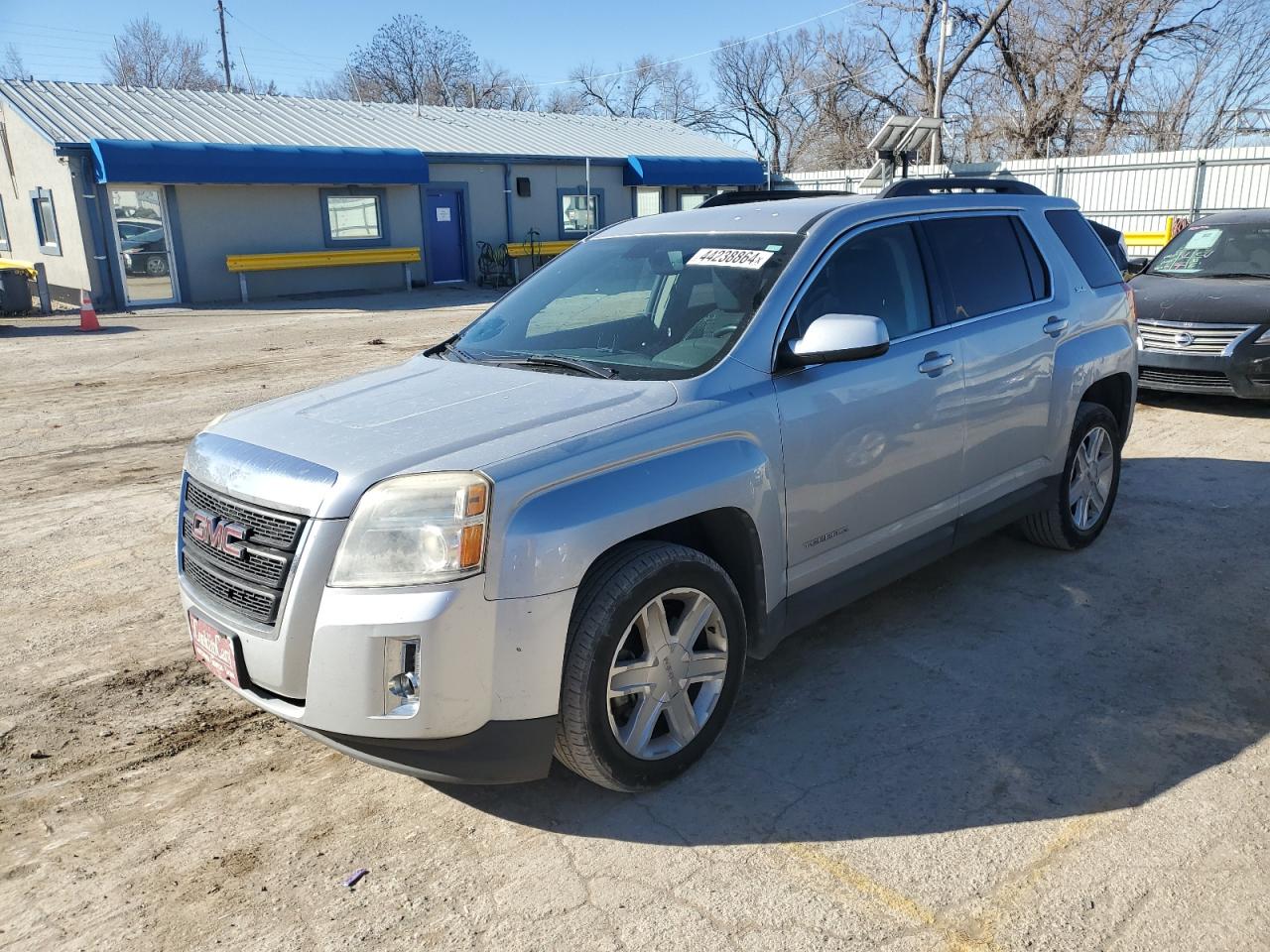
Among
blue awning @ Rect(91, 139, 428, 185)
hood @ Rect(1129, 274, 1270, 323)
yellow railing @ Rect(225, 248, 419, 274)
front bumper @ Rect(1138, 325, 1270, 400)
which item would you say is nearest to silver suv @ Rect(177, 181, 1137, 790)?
front bumper @ Rect(1138, 325, 1270, 400)

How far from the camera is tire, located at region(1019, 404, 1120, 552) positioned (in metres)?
5.18

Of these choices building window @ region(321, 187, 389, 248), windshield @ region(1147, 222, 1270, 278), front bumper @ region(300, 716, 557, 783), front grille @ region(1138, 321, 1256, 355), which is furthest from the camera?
building window @ region(321, 187, 389, 248)

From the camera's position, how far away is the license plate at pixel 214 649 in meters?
3.05

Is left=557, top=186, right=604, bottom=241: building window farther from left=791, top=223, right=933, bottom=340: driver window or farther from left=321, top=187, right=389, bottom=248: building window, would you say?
left=791, top=223, right=933, bottom=340: driver window

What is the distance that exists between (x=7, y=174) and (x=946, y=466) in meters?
25.8

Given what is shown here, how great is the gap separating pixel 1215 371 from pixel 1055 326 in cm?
463

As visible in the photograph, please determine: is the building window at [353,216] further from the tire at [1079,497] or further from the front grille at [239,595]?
the front grille at [239,595]

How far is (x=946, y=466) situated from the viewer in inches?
168

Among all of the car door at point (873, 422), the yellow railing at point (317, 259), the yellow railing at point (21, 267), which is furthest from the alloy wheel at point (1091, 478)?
the yellow railing at point (317, 259)

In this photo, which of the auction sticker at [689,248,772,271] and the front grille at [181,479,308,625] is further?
the auction sticker at [689,248,772,271]

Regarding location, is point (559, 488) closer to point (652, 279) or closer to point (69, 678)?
point (652, 279)

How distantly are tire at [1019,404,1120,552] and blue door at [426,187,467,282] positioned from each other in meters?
22.2

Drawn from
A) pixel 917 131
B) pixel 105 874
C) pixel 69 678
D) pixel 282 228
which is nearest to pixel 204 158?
pixel 282 228

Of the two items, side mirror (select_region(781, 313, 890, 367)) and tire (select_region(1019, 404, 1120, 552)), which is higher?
side mirror (select_region(781, 313, 890, 367))
